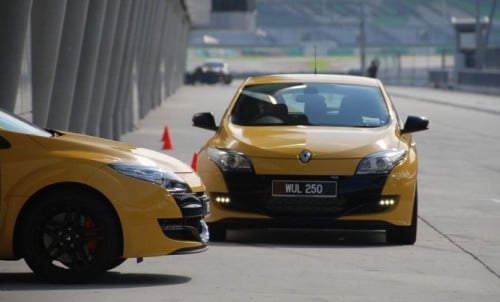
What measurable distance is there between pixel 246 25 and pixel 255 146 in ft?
309

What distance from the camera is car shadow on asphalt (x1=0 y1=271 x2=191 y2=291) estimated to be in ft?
32.2

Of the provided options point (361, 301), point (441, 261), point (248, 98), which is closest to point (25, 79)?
point (248, 98)

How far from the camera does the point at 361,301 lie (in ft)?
30.9

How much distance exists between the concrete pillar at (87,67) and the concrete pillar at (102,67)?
7.11 feet

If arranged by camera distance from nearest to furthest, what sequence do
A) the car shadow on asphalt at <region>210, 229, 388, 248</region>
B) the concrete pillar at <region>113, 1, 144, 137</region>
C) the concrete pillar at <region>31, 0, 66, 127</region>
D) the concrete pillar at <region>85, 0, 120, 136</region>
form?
the car shadow on asphalt at <region>210, 229, 388, 248</region>, the concrete pillar at <region>31, 0, 66, 127</region>, the concrete pillar at <region>85, 0, 120, 136</region>, the concrete pillar at <region>113, 1, 144, 137</region>

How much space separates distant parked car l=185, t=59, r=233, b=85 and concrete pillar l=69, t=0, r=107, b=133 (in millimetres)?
81173

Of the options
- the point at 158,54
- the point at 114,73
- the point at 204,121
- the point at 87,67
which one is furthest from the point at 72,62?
the point at 158,54

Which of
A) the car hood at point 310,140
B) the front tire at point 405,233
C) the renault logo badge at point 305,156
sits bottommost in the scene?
the front tire at point 405,233

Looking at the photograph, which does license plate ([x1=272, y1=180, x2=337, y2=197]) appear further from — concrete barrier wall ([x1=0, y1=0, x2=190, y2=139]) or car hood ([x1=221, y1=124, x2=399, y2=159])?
concrete barrier wall ([x1=0, y1=0, x2=190, y2=139])

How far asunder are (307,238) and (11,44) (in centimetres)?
408

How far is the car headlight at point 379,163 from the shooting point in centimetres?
1281

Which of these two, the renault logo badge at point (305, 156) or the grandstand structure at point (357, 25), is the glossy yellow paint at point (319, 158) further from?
the grandstand structure at point (357, 25)

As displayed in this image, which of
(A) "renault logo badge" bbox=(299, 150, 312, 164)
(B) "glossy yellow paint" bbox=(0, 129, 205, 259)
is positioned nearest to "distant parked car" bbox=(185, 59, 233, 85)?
(A) "renault logo badge" bbox=(299, 150, 312, 164)

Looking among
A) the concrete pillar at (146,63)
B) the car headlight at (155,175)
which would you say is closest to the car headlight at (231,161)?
the car headlight at (155,175)
